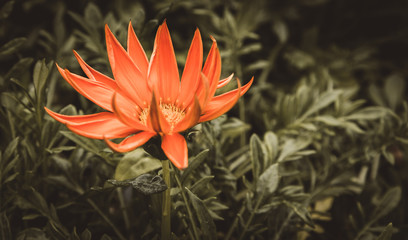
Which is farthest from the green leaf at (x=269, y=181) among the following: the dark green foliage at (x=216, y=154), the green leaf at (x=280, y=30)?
the green leaf at (x=280, y=30)

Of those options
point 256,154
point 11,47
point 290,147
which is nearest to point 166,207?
point 256,154

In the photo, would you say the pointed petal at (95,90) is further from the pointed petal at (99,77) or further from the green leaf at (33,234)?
the green leaf at (33,234)

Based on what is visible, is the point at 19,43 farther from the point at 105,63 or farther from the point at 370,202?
the point at 370,202

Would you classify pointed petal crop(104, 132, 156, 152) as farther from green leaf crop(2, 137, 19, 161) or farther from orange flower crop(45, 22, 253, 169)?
green leaf crop(2, 137, 19, 161)

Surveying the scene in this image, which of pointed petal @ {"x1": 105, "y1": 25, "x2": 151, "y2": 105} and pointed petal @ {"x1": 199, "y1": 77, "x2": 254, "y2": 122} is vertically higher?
pointed petal @ {"x1": 105, "y1": 25, "x2": 151, "y2": 105}

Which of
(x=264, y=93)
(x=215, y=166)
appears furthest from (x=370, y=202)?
(x=264, y=93)

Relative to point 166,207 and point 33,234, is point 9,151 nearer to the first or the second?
point 33,234

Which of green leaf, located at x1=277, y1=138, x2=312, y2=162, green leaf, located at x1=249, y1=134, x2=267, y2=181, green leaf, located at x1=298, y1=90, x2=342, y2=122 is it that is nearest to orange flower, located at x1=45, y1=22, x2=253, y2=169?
green leaf, located at x1=249, y1=134, x2=267, y2=181
